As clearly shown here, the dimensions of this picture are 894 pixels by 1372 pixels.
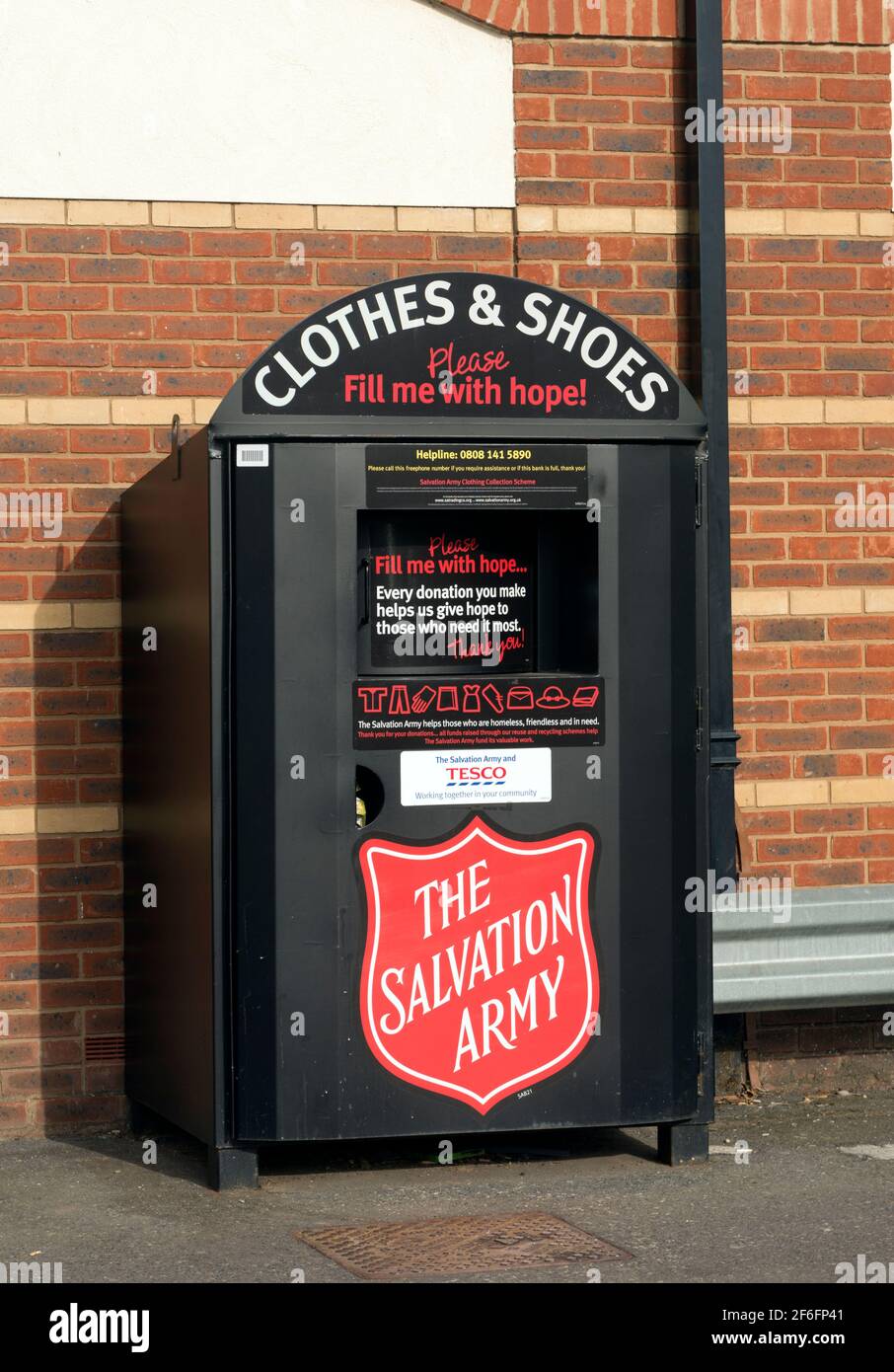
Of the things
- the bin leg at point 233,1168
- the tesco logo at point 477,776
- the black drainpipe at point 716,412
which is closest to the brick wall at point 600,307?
the black drainpipe at point 716,412

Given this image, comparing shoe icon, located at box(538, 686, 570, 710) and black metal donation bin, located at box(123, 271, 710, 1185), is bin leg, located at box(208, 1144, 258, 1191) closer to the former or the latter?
black metal donation bin, located at box(123, 271, 710, 1185)

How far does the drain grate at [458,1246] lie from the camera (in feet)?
16.1

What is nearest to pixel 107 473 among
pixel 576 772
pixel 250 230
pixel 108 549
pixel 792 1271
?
pixel 108 549

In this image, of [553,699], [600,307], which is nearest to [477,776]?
[553,699]

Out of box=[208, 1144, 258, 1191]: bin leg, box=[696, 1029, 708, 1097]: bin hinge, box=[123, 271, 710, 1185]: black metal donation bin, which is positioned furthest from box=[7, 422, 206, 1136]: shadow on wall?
box=[696, 1029, 708, 1097]: bin hinge

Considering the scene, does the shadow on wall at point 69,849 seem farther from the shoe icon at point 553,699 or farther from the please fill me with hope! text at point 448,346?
the shoe icon at point 553,699

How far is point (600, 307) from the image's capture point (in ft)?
23.6

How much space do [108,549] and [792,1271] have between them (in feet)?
11.8

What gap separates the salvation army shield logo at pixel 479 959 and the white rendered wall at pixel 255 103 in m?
2.74

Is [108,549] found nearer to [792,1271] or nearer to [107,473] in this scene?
[107,473]

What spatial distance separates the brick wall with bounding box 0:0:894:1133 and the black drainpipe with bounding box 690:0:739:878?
0.46 ft

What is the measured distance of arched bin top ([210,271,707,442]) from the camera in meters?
5.61

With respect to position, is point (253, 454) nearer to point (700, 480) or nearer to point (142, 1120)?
point (700, 480)

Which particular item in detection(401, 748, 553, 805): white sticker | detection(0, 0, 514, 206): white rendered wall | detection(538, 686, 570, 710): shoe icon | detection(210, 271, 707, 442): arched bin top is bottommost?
detection(401, 748, 553, 805): white sticker
